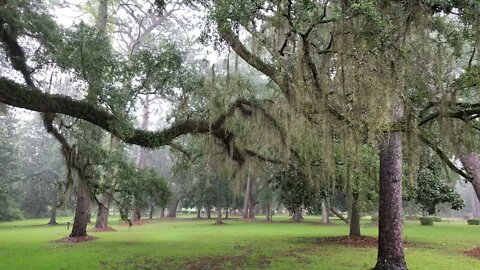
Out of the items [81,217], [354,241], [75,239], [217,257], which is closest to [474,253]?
[354,241]

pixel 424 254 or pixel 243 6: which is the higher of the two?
pixel 243 6

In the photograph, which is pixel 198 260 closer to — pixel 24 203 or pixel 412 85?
pixel 412 85

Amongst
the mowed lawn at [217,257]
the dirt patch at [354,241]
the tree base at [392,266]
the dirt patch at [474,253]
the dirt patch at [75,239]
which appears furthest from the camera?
the dirt patch at [75,239]

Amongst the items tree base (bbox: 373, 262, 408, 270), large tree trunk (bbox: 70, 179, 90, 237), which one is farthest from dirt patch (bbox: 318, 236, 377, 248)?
large tree trunk (bbox: 70, 179, 90, 237)

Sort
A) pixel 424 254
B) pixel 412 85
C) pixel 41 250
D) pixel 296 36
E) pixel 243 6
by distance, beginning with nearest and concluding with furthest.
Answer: pixel 243 6
pixel 296 36
pixel 412 85
pixel 424 254
pixel 41 250

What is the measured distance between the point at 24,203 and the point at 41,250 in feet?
104

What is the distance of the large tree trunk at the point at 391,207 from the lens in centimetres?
786

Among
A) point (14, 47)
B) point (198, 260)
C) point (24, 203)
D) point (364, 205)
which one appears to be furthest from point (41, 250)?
point (24, 203)

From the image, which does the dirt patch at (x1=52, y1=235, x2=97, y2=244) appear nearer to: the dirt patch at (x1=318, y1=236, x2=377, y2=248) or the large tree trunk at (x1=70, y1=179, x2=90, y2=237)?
the large tree trunk at (x1=70, y1=179, x2=90, y2=237)

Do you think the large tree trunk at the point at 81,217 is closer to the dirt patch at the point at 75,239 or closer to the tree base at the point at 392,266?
the dirt patch at the point at 75,239

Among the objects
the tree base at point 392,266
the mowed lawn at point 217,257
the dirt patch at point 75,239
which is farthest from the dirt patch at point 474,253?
the dirt patch at point 75,239

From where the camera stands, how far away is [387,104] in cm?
539

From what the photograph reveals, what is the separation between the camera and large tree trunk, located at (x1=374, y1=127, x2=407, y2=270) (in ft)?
25.8

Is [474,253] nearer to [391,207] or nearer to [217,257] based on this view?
[391,207]
